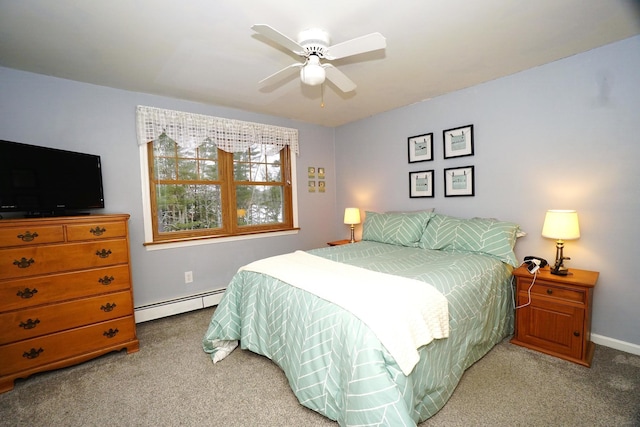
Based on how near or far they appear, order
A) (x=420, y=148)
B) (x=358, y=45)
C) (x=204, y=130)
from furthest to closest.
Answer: (x=420, y=148) → (x=204, y=130) → (x=358, y=45)

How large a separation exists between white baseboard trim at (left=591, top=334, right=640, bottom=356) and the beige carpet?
0.06 meters

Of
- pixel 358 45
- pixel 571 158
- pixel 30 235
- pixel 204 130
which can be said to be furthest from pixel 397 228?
pixel 30 235

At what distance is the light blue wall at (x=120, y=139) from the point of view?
7.51ft

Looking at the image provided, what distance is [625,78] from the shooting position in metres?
2.02

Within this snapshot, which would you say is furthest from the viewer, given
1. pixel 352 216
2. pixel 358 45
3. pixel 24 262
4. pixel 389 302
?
pixel 352 216

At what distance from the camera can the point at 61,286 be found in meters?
2.00

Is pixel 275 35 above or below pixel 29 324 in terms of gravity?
above

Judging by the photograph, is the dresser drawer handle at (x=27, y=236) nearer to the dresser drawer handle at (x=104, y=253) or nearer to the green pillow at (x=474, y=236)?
the dresser drawer handle at (x=104, y=253)

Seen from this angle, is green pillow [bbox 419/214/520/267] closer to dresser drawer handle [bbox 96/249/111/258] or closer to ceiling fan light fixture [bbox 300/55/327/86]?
ceiling fan light fixture [bbox 300/55/327/86]

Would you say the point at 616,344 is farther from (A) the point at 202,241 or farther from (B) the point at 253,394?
(A) the point at 202,241

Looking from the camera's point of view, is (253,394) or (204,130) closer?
(253,394)

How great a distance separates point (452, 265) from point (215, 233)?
2.58 m

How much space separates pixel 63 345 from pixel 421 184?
11.8 ft

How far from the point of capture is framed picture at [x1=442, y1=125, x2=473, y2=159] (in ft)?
9.38
